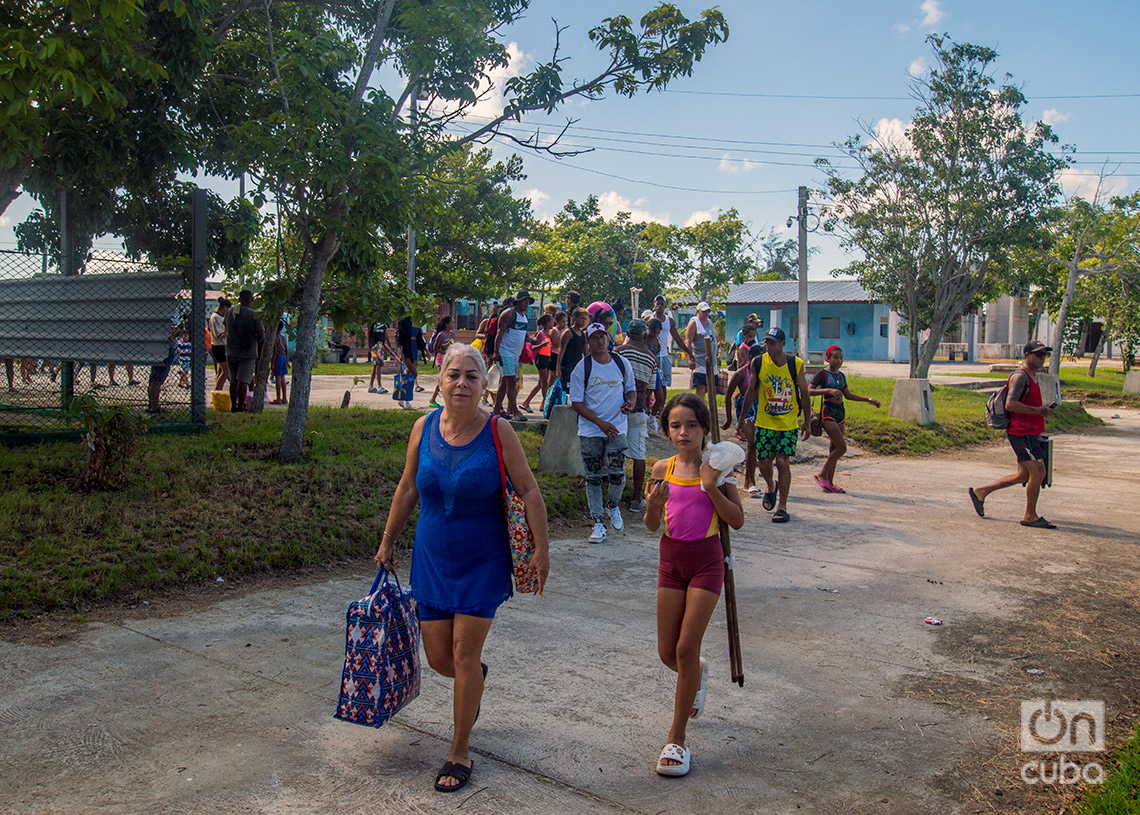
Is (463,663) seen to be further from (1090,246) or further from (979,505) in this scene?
(1090,246)

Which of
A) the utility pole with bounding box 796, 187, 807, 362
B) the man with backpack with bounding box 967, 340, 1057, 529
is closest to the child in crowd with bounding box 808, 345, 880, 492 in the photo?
the man with backpack with bounding box 967, 340, 1057, 529

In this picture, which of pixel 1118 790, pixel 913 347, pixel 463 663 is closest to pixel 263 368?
pixel 463 663

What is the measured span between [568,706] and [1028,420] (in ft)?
21.4

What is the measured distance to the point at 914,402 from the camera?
16.2 metres

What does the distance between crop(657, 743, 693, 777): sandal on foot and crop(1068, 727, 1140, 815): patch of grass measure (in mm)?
1447

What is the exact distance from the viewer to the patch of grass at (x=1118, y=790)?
335cm

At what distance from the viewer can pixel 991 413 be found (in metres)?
8.98

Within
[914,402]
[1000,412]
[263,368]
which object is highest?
[263,368]

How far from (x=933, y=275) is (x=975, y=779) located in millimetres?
21746

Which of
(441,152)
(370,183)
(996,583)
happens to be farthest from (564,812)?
(441,152)

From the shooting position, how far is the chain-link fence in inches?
360

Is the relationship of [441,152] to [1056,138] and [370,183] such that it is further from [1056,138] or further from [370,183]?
[1056,138]

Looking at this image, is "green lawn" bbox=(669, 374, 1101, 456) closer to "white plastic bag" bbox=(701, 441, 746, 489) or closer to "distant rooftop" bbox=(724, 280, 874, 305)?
"white plastic bag" bbox=(701, 441, 746, 489)

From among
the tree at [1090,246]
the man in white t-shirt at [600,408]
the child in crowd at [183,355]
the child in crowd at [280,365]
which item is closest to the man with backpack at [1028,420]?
the man in white t-shirt at [600,408]
